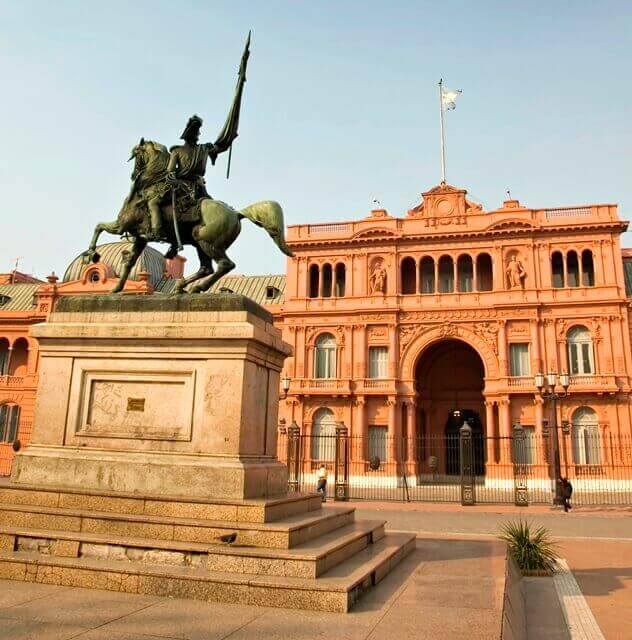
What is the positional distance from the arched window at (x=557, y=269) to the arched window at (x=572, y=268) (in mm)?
394

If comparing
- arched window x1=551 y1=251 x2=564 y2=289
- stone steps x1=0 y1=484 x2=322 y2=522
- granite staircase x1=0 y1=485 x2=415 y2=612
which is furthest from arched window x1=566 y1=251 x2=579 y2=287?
stone steps x1=0 y1=484 x2=322 y2=522

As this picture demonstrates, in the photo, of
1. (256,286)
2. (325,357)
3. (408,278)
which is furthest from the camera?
(256,286)

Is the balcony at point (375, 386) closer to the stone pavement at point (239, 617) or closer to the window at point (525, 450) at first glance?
the window at point (525, 450)

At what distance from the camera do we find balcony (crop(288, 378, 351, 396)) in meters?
36.7

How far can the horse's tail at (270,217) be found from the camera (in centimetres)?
839

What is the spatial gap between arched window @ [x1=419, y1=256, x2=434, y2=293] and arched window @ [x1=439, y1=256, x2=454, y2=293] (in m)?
0.59

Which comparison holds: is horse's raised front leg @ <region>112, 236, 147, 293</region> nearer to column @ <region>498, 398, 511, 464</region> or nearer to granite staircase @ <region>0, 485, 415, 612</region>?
granite staircase @ <region>0, 485, 415, 612</region>

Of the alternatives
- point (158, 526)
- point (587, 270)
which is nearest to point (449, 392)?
point (587, 270)

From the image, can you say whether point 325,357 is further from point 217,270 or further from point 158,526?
point 158,526

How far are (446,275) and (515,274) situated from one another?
451 centimetres

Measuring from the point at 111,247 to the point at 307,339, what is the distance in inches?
825

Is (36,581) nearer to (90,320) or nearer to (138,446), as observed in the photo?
(138,446)

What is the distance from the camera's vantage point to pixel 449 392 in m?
40.9

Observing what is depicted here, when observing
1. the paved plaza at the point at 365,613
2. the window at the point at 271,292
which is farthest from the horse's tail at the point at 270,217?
the window at the point at 271,292
